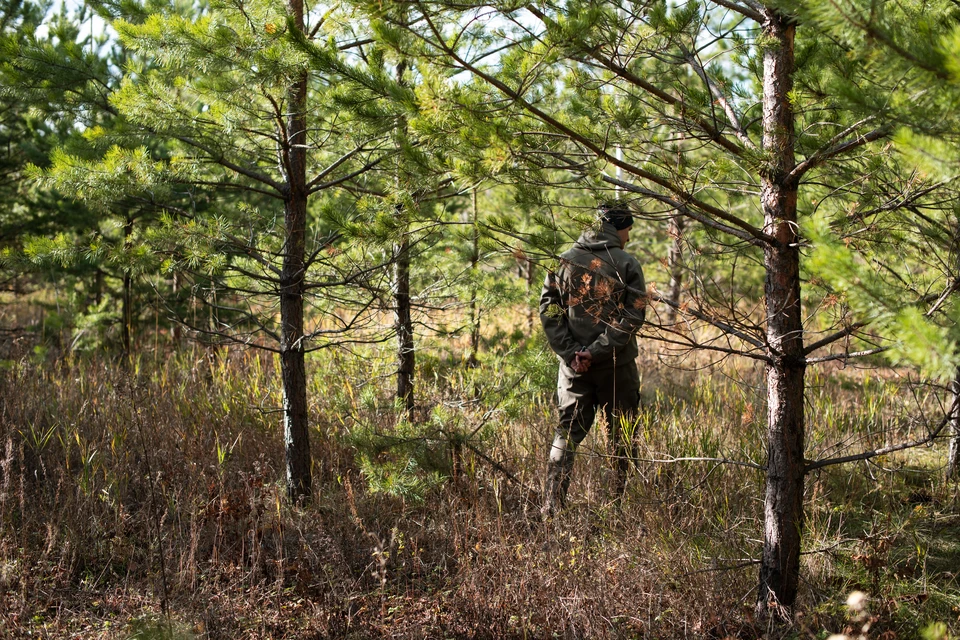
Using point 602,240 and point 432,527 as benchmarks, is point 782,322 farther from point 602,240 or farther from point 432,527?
point 432,527

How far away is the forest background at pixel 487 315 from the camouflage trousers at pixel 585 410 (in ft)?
0.57

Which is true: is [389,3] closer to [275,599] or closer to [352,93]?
[352,93]

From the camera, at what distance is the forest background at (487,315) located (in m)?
2.77

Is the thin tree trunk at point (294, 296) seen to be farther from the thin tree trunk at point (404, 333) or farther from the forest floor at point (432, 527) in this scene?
the thin tree trunk at point (404, 333)

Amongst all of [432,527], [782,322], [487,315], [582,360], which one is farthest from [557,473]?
[782,322]

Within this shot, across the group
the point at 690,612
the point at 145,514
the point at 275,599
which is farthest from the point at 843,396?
the point at 145,514

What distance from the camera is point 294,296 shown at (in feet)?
14.5

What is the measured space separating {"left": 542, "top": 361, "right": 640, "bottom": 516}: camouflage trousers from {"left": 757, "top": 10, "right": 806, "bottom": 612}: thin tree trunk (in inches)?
52.4

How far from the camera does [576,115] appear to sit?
3652 mm

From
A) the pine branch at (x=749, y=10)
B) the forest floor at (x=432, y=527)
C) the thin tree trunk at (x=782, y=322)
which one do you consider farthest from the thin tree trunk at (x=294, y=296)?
the thin tree trunk at (x=782, y=322)

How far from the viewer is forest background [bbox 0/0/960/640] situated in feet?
9.10

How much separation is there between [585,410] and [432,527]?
1197 mm

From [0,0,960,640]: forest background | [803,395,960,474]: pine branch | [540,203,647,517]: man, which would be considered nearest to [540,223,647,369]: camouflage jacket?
[540,203,647,517]: man

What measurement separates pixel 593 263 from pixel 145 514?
2.93 meters
